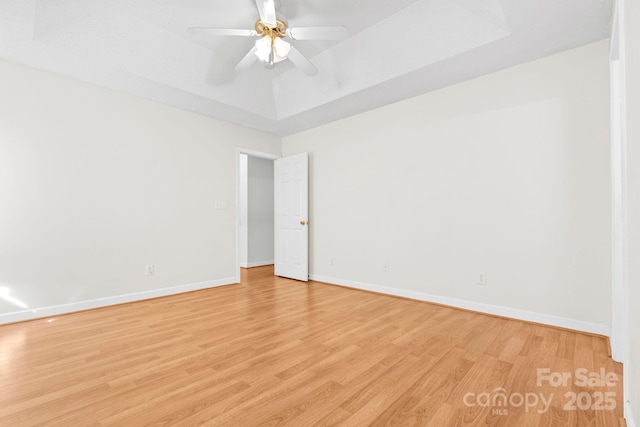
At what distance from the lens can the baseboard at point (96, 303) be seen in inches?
114

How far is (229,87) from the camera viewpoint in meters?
4.04

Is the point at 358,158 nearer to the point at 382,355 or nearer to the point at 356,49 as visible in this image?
the point at 356,49

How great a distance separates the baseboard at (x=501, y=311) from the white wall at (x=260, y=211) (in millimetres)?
2915

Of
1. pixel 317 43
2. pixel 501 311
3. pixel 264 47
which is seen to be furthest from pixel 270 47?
pixel 501 311

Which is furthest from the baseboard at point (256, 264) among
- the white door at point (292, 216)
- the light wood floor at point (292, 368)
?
the light wood floor at point (292, 368)

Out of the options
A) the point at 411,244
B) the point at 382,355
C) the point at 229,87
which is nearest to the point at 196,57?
the point at 229,87

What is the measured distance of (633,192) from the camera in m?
1.24

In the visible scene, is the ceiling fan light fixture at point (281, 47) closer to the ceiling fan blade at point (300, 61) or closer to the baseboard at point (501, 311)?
the ceiling fan blade at point (300, 61)

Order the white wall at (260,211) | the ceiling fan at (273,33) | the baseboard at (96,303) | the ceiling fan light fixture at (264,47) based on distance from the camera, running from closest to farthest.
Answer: the ceiling fan at (273,33)
the ceiling fan light fixture at (264,47)
the baseboard at (96,303)
the white wall at (260,211)

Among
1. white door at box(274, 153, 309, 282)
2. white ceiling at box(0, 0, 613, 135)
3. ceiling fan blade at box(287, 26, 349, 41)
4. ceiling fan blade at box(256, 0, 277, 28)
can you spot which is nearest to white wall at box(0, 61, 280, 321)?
white ceiling at box(0, 0, 613, 135)

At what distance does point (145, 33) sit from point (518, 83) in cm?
396

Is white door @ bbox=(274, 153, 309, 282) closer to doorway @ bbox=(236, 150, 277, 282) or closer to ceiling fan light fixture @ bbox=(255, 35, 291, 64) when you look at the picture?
doorway @ bbox=(236, 150, 277, 282)

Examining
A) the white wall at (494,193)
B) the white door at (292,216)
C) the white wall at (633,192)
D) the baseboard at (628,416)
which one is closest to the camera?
the white wall at (633,192)

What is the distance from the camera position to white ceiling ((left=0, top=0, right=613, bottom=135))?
2555 mm
